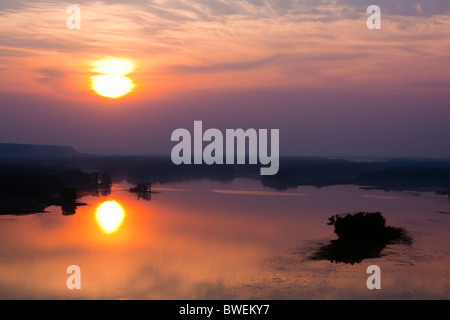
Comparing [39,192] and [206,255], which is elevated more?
[39,192]

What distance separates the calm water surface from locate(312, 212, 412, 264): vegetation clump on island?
905 millimetres

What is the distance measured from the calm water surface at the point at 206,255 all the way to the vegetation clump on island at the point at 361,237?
2.97 feet

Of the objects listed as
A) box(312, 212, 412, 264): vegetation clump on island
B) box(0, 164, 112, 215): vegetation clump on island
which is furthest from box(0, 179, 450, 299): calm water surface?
box(0, 164, 112, 215): vegetation clump on island

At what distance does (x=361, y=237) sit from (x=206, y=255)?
12.4 metres

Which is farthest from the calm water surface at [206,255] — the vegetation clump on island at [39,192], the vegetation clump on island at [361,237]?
the vegetation clump on island at [39,192]

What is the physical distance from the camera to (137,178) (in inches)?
4496

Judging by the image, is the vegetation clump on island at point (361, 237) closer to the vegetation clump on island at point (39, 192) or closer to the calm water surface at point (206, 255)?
the calm water surface at point (206, 255)

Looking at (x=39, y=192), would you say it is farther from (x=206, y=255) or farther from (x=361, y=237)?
(x=361, y=237)

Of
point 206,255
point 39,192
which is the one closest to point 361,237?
point 206,255

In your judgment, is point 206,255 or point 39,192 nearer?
point 206,255

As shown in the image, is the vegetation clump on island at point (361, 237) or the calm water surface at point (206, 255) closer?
the calm water surface at point (206, 255)

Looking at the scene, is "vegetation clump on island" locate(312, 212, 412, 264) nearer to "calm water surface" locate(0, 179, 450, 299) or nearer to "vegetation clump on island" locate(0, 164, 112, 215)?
"calm water surface" locate(0, 179, 450, 299)

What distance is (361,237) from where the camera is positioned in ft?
122

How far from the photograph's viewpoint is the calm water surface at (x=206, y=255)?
78.5 feet
